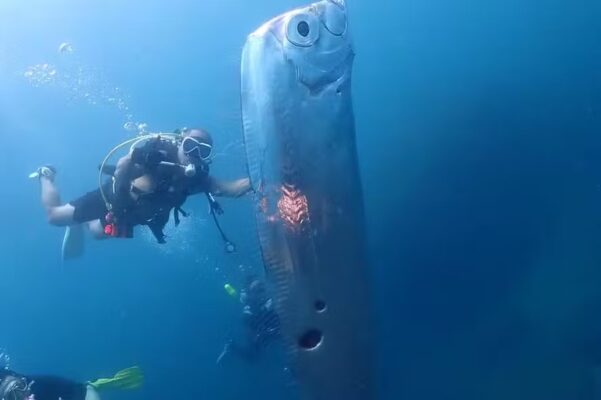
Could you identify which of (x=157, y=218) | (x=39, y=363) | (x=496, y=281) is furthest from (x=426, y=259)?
(x=39, y=363)

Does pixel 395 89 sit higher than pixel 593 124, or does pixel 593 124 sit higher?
pixel 395 89

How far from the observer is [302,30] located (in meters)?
2.99

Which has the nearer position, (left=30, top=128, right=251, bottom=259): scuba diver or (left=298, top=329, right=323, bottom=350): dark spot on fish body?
(left=298, top=329, right=323, bottom=350): dark spot on fish body

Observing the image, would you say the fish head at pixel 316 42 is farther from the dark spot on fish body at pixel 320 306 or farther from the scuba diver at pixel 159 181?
the scuba diver at pixel 159 181

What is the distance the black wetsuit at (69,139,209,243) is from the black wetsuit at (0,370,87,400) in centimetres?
201

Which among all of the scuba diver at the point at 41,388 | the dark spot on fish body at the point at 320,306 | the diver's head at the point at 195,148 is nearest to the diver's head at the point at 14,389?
the scuba diver at the point at 41,388

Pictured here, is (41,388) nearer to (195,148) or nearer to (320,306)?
(195,148)

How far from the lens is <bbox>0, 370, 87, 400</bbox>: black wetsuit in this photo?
6.05m

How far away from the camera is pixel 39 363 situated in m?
16.3

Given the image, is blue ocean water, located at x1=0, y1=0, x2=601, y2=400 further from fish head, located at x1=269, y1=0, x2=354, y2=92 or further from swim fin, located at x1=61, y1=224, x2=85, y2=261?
swim fin, located at x1=61, y1=224, x2=85, y2=261

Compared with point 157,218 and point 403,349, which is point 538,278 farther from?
point 157,218

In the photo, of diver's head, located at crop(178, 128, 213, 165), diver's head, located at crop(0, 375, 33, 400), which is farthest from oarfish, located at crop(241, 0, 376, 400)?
diver's head, located at crop(0, 375, 33, 400)

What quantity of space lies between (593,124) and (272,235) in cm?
1105

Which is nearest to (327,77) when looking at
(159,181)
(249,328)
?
(159,181)
